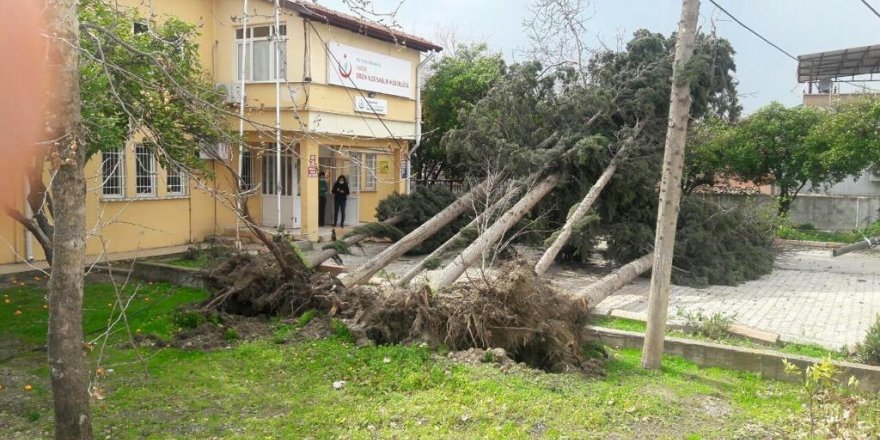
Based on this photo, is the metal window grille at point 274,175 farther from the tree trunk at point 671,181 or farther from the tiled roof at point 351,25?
the tree trunk at point 671,181

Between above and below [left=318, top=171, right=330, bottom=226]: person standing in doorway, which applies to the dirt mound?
below

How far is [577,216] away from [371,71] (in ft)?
30.1

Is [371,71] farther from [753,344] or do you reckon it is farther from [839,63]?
[839,63]

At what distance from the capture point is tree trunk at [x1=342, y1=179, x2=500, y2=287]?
964 cm

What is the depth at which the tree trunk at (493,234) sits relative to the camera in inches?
355

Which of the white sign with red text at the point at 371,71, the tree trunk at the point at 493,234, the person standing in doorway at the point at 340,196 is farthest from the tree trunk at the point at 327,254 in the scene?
the person standing in doorway at the point at 340,196

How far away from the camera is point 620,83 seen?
1366cm

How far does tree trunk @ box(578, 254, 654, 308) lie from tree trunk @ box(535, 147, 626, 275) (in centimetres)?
71

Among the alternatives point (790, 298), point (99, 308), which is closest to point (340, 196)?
point (99, 308)

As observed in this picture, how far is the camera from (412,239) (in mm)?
11586

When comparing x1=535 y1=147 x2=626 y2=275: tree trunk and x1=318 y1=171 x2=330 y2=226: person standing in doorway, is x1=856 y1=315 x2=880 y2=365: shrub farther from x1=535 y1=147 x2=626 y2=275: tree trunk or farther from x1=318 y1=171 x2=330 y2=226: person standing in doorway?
x1=318 y1=171 x2=330 y2=226: person standing in doorway

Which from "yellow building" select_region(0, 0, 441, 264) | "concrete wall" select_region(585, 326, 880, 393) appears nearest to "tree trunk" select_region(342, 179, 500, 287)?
"yellow building" select_region(0, 0, 441, 264)

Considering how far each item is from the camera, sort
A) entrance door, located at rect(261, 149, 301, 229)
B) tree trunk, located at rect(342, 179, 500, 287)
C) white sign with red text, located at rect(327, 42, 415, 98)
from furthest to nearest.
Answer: entrance door, located at rect(261, 149, 301, 229)
white sign with red text, located at rect(327, 42, 415, 98)
tree trunk, located at rect(342, 179, 500, 287)

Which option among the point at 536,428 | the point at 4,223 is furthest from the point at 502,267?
the point at 4,223
